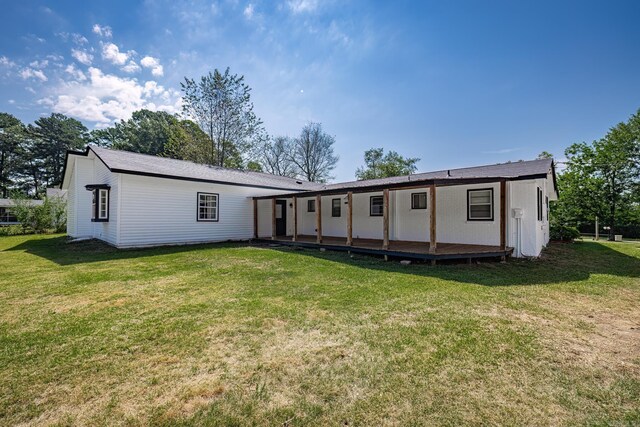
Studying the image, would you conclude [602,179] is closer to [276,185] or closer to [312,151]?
[276,185]

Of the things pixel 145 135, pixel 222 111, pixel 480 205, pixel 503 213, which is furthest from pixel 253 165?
pixel 503 213

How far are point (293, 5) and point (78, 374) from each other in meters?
11.7

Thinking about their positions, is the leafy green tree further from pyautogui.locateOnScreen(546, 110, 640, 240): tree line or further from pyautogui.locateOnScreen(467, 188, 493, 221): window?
pyautogui.locateOnScreen(546, 110, 640, 240): tree line

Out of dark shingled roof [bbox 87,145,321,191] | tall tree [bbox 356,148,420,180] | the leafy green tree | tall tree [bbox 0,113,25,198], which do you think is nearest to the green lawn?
dark shingled roof [bbox 87,145,321,191]

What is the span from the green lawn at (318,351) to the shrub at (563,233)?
10.1 metres

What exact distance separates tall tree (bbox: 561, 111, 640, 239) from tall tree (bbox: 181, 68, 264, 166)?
87.7ft

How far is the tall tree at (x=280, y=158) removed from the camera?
33.9 metres

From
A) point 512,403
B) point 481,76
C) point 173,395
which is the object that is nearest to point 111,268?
point 173,395

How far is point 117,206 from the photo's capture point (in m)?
10.3

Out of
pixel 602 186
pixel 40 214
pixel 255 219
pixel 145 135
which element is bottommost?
pixel 255 219

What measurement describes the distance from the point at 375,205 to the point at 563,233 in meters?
10.5

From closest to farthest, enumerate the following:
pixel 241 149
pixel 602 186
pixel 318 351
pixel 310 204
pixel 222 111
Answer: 1. pixel 318 351
2. pixel 310 204
3. pixel 602 186
4. pixel 222 111
5. pixel 241 149

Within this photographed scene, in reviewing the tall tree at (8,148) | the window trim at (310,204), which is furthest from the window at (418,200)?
the tall tree at (8,148)

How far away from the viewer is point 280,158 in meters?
34.6
